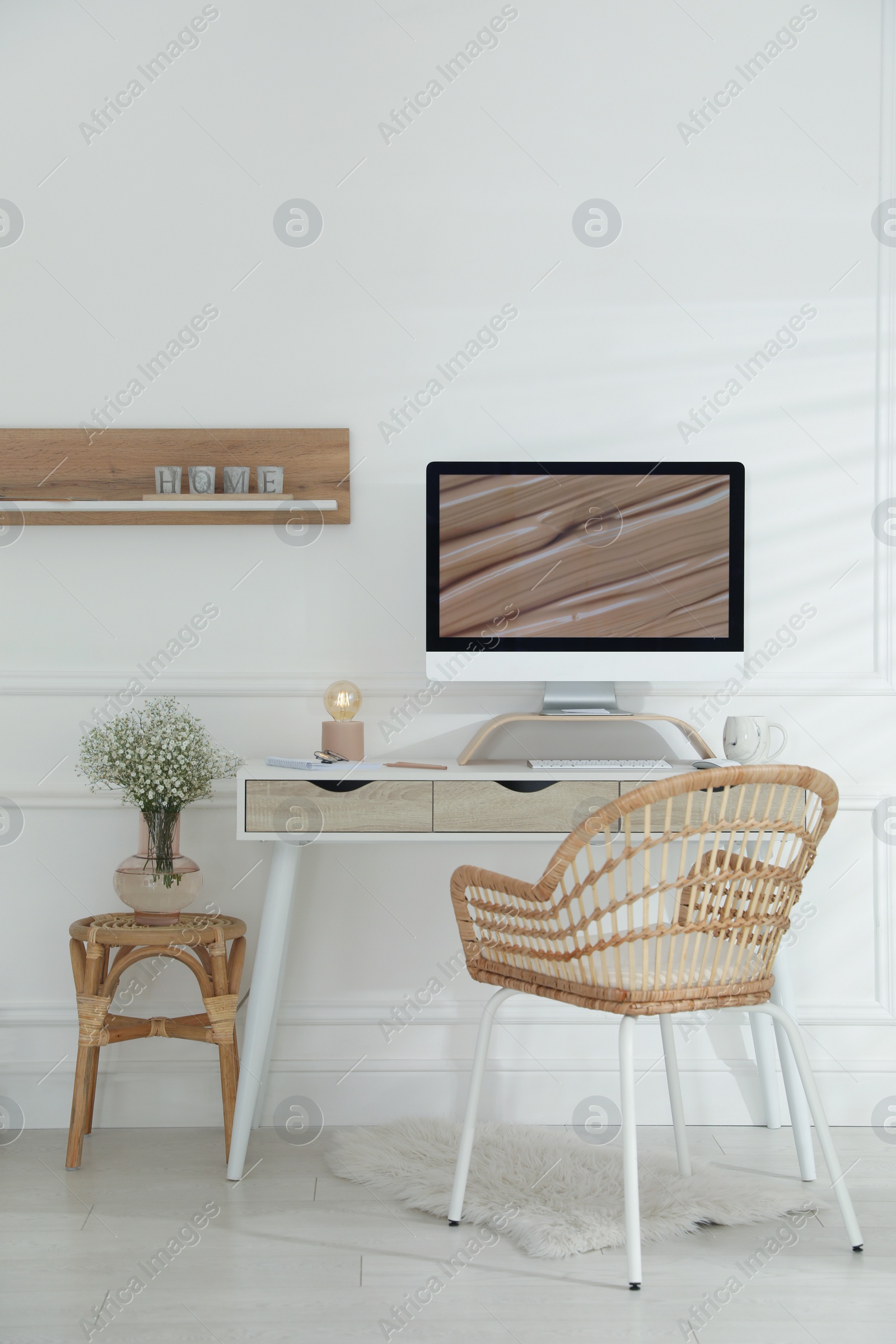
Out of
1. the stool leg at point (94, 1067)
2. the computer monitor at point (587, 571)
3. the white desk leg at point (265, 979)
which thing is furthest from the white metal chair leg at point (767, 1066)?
the stool leg at point (94, 1067)

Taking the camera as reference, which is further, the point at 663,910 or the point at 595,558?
the point at 595,558

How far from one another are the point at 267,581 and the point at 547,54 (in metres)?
1.54

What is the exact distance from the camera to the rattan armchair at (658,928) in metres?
1.83

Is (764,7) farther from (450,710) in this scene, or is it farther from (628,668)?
(450,710)

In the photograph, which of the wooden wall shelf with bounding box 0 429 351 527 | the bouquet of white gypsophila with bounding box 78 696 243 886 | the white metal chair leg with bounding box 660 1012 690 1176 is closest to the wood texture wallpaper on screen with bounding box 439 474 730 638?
the wooden wall shelf with bounding box 0 429 351 527

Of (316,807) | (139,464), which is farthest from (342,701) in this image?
(139,464)

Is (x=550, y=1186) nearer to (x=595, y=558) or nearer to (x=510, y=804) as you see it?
(x=510, y=804)

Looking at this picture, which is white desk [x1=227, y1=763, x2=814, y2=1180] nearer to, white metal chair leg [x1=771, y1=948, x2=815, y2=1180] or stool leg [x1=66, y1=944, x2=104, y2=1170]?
white metal chair leg [x1=771, y1=948, x2=815, y2=1180]

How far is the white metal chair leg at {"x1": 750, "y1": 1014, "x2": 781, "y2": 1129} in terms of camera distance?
8.80 ft

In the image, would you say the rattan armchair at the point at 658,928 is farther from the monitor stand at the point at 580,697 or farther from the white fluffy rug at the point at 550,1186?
the monitor stand at the point at 580,697

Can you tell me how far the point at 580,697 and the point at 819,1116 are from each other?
3.60 feet

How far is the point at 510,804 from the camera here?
2.38m

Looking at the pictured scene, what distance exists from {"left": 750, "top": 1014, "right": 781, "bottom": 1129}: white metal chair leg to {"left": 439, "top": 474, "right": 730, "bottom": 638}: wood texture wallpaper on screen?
959mm

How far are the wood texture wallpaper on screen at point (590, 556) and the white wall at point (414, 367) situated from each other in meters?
0.19
